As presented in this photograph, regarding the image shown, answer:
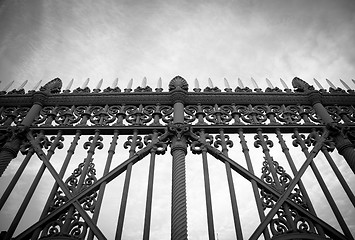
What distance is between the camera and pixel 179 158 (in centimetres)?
441

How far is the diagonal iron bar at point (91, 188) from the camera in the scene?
11.8 feet

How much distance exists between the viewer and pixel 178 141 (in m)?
4.66

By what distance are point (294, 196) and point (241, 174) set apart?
2.88 feet

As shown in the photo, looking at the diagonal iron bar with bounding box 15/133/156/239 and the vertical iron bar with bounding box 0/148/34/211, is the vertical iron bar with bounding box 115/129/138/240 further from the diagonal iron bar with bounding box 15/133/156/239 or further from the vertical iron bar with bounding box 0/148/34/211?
the vertical iron bar with bounding box 0/148/34/211

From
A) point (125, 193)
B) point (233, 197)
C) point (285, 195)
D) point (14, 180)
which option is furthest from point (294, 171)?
point (14, 180)

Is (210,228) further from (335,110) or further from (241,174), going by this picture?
(335,110)

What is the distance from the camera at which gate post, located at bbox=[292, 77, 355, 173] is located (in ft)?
14.8

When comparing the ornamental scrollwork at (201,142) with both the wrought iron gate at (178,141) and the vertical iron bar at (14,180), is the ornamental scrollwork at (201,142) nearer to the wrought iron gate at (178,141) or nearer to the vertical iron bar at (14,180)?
the wrought iron gate at (178,141)

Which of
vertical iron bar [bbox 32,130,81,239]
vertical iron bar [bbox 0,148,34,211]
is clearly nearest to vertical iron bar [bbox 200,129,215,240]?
vertical iron bar [bbox 32,130,81,239]

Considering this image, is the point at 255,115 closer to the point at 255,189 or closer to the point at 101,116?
the point at 255,189

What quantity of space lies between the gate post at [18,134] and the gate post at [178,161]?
2851 mm

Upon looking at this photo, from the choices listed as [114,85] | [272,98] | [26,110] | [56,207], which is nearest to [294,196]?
[272,98]

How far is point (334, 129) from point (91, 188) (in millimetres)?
4550

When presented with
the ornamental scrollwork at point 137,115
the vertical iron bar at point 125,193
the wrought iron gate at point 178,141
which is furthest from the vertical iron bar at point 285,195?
the ornamental scrollwork at point 137,115
